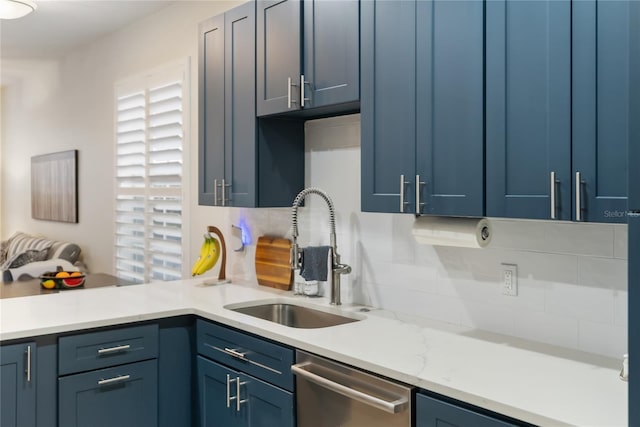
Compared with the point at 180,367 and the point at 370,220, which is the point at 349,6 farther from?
the point at 180,367

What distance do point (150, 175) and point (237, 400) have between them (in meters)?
2.41

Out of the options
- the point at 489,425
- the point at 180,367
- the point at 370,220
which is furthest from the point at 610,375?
the point at 180,367

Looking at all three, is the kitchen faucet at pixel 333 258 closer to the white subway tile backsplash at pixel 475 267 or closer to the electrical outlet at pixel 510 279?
the white subway tile backsplash at pixel 475 267

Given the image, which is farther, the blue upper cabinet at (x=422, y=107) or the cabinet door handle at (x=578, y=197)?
the blue upper cabinet at (x=422, y=107)

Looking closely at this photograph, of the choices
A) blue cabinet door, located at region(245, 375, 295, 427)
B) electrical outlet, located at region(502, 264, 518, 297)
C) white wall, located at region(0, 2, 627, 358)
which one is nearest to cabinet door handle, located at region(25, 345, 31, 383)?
blue cabinet door, located at region(245, 375, 295, 427)

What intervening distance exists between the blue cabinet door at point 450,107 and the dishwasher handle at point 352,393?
65 cm

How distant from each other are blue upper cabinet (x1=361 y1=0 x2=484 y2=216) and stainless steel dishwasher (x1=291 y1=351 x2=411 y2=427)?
2.01ft

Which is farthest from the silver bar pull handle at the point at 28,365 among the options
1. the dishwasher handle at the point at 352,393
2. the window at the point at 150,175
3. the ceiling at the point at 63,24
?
the ceiling at the point at 63,24

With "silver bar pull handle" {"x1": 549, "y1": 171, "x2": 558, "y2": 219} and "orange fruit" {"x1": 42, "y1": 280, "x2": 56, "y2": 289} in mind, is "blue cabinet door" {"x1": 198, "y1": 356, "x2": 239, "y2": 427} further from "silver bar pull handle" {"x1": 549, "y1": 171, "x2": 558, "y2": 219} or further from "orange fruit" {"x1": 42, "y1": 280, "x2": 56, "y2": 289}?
"orange fruit" {"x1": 42, "y1": 280, "x2": 56, "y2": 289}

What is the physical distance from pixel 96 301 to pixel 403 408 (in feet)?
5.73

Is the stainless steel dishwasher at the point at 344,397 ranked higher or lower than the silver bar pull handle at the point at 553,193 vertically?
lower

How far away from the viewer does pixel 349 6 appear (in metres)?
2.35

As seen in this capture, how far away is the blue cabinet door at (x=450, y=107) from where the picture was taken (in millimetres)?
1882

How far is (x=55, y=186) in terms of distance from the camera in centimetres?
617
